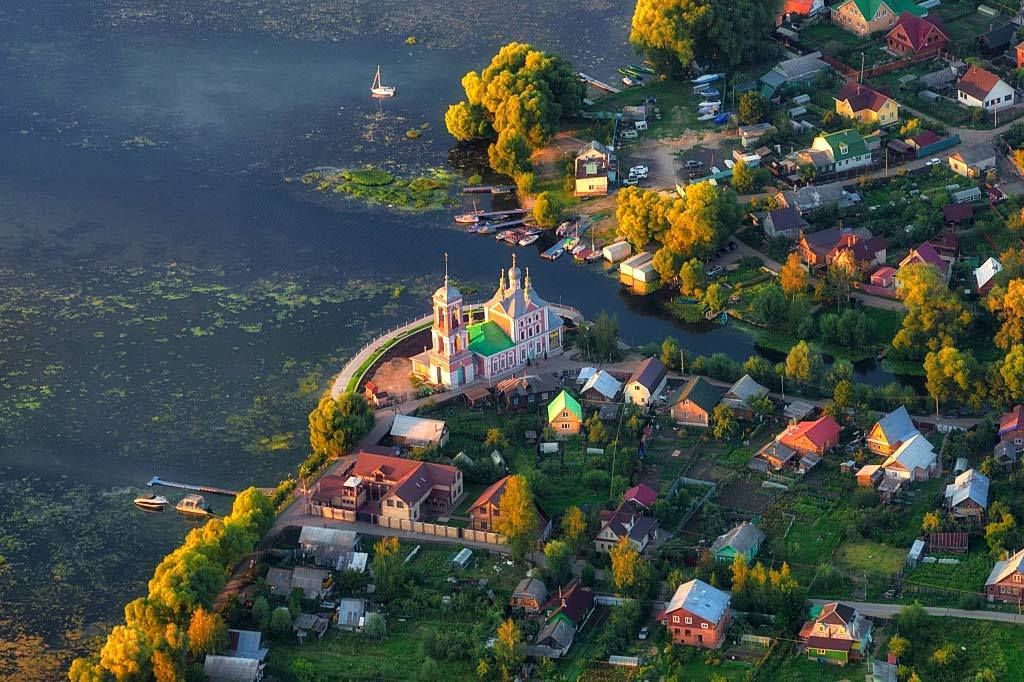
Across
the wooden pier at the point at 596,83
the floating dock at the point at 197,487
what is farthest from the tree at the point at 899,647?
the wooden pier at the point at 596,83

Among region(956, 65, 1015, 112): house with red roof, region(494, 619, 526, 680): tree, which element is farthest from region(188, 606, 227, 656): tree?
region(956, 65, 1015, 112): house with red roof

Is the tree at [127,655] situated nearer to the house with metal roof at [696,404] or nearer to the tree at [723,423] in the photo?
the house with metal roof at [696,404]

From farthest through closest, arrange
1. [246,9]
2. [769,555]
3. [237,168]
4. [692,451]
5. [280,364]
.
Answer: [246,9], [237,168], [280,364], [692,451], [769,555]

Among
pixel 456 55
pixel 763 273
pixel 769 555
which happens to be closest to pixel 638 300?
pixel 763 273

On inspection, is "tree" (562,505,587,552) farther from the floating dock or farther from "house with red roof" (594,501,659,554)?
the floating dock

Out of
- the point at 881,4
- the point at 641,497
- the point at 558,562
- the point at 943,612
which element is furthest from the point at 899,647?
the point at 881,4

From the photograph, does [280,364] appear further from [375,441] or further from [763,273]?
[763,273]

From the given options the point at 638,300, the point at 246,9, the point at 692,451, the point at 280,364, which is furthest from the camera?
the point at 246,9
